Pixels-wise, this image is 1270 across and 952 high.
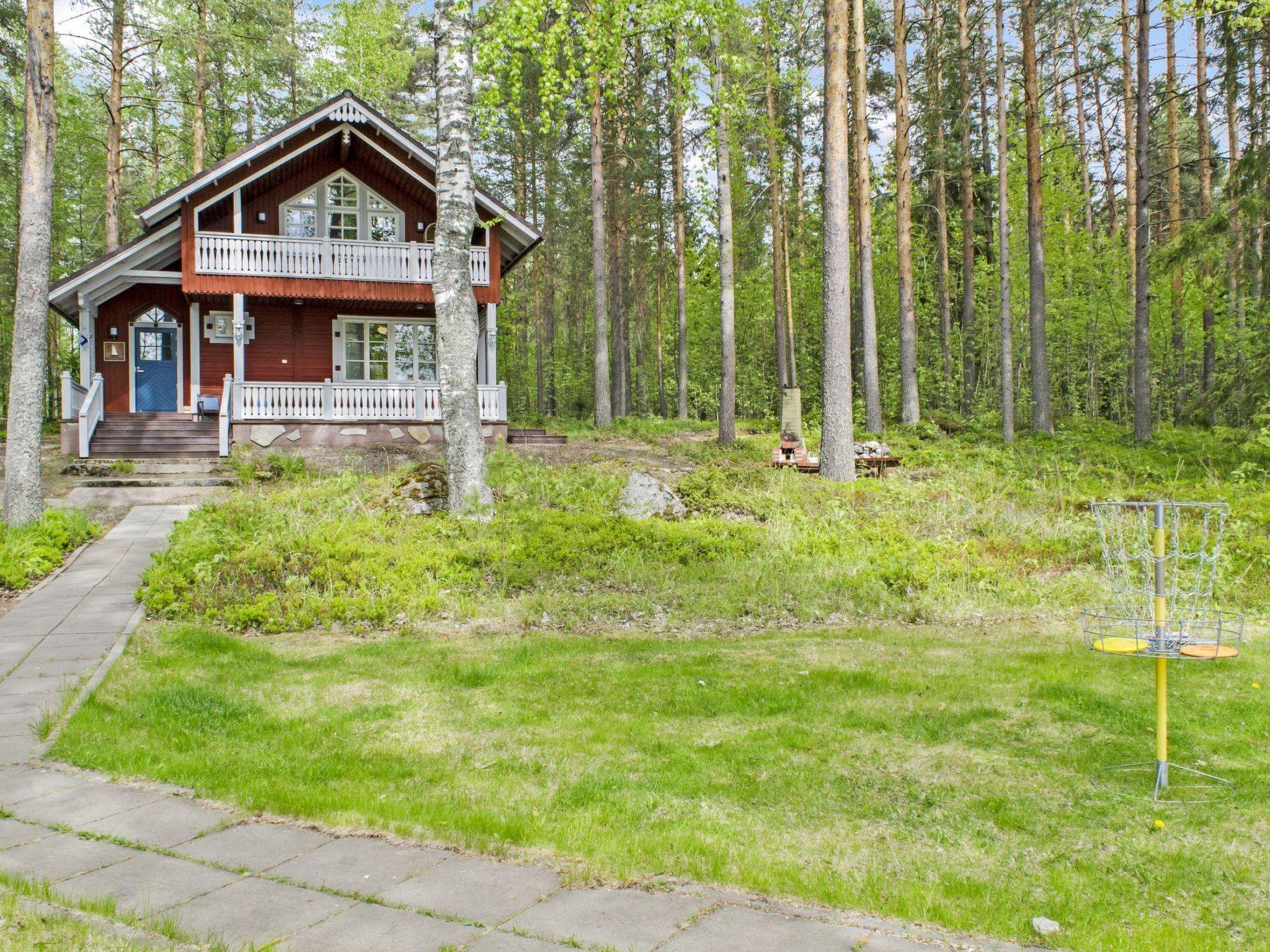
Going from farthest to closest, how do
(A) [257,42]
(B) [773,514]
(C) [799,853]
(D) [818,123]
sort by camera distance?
(D) [818,123] → (A) [257,42] → (B) [773,514] → (C) [799,853]

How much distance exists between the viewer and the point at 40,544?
34.6 feet

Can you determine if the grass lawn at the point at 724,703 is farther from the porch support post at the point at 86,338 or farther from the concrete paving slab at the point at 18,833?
the porch support post at the point at 86,338

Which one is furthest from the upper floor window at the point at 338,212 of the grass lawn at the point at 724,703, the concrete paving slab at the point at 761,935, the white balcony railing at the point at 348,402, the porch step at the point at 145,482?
the concrete paving slab at the point at 761,935

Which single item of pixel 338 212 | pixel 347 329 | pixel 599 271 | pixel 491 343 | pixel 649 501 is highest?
pixel 338 212

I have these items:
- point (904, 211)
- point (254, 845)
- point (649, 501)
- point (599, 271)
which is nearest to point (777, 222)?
point (904, 211)

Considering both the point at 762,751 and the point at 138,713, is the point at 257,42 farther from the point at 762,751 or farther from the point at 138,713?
the point at 762,751

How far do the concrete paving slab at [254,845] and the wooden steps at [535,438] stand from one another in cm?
1612

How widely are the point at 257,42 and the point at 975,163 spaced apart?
21809 mm

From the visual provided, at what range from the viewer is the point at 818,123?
31.8m

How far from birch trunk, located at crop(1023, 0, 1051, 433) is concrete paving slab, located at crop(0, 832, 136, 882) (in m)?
21.5

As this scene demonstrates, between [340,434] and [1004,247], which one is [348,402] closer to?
[340,434]

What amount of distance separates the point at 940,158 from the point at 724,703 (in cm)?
2512

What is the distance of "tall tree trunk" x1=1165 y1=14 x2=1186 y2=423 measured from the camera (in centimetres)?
2416

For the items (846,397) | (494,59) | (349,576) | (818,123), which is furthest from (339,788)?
(818,123)
